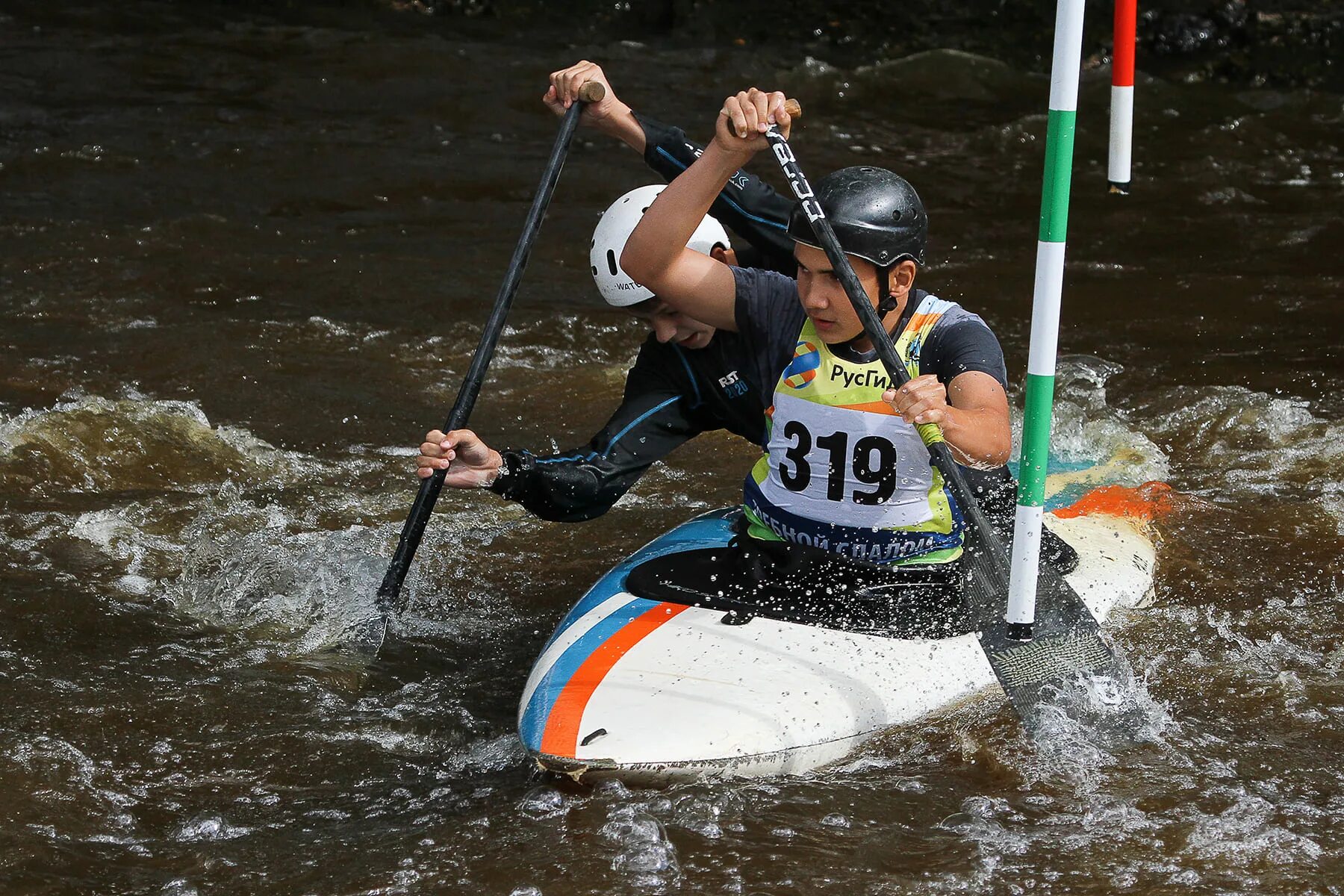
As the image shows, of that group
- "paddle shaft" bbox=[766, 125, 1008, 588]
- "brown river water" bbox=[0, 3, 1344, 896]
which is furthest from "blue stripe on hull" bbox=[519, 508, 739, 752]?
"paddle shaft" bbox=[766, 125, 1008, 588]

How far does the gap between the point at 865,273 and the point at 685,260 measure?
1.59 feet

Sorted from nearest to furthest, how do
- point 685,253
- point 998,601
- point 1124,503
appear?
point 685,253
point 998,601
point 1124,503

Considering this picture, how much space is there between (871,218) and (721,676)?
1155mm

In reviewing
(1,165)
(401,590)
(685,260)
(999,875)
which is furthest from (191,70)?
(999,875)

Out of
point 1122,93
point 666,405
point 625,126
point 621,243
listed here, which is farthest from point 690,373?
point 1122,93

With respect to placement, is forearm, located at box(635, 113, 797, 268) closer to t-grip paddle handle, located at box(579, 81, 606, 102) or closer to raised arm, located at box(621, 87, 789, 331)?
A: t-grip paddle handle, located at box(579, 81, 606, 102)

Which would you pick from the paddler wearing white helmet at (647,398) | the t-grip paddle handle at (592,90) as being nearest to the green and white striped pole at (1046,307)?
the paddler wearing white helmet at (647,398)

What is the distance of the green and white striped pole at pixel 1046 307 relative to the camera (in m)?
3.40

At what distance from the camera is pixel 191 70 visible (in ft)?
39.6

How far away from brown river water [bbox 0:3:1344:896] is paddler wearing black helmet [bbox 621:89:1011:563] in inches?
22.7

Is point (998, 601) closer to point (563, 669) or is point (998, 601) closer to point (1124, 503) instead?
point (563, 669)

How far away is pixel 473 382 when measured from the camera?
4.37 metres

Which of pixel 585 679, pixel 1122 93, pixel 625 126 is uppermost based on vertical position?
pixel 1122 93

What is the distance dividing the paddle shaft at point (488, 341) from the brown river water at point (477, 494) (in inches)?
10.5
